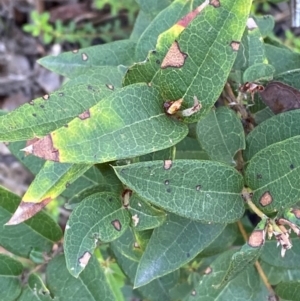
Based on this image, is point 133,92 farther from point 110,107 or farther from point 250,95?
point 250,95

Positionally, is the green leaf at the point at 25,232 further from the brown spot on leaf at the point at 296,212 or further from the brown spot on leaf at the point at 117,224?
the brown spot on leaf at the point at 296,212

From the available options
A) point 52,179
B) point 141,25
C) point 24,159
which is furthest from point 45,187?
point 141,25

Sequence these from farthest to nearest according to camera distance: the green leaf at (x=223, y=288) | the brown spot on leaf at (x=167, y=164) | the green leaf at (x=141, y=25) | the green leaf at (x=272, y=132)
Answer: the green leaf at (x=141, y=25)
the green leaf at (x=223, y=288)
the green leaf at (x=272, y=132)
the brown spot on leaf at (x=167, y=164)

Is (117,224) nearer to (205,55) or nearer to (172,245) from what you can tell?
(172,245)

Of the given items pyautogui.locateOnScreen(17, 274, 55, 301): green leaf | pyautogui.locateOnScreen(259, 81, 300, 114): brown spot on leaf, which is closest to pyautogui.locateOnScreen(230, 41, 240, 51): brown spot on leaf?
pyautogui.locateOnScreen(259, 81, 300, 114): brown spot on leaf

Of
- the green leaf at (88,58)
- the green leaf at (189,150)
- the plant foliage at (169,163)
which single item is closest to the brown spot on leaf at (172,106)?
the plant foliage at (169,163)

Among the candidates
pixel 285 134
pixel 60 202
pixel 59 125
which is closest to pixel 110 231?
pixel 59 125

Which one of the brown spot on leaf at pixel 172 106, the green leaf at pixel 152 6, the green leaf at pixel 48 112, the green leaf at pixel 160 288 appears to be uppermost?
the green leaf at pixel 48 112
